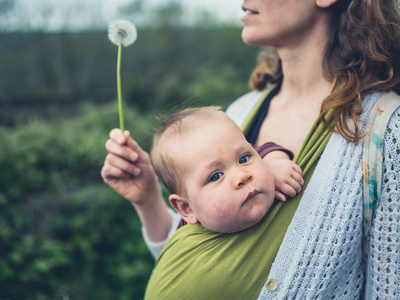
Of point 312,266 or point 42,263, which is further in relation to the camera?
point 42,263

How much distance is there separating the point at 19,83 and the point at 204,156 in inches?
206

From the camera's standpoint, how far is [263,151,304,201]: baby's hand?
4.31ft

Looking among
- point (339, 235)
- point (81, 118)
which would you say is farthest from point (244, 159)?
point (81, 118)

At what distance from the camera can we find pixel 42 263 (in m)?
3.00

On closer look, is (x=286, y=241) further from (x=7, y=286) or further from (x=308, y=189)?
(x=7, y=286)

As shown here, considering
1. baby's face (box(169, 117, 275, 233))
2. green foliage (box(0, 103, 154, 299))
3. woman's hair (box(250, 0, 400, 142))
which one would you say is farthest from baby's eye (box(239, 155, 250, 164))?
green foliage (box(0, 103, 154, 299))

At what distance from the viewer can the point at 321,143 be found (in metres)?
1.43

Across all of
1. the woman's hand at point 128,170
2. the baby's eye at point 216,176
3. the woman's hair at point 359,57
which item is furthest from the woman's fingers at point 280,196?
the woman's hand at point 128,170

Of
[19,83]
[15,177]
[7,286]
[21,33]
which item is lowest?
[7,286]

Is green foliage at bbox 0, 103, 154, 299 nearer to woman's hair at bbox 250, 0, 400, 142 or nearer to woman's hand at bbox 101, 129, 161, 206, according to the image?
woman's hand at bbox 101, 129, 161, 206

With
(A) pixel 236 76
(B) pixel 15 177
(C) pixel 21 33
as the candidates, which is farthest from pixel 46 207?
(A) pixel 236 76

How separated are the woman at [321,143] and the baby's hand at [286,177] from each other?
0.13 ft

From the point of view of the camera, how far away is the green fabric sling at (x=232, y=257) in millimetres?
1266

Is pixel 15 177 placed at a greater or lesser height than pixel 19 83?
lesser
